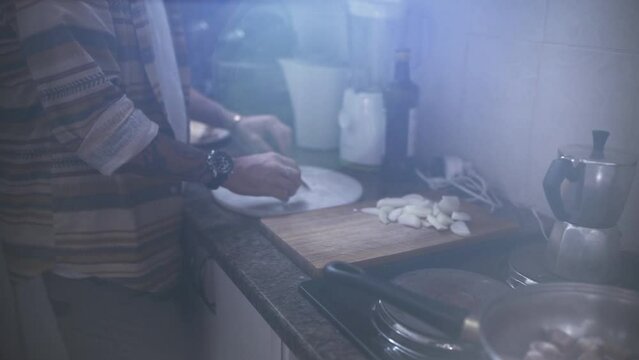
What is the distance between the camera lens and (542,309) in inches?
26.0

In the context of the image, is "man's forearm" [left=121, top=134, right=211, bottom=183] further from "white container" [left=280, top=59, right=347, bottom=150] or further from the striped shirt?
"white container" [left=280, top=59, right=347, bottom=150]

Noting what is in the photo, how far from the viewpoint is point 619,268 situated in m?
0.78

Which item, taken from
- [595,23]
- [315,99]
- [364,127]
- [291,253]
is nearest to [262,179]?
[291,253]

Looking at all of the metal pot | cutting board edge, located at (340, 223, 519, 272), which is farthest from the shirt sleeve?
the metal pot

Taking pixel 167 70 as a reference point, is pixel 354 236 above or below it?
below

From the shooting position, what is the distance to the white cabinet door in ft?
2.67

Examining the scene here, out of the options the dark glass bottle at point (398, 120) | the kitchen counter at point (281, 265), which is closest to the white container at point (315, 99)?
the dark glass bottle at point (398, 120)

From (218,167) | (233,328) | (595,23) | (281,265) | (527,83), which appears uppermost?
(595,23)

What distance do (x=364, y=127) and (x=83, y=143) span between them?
61cm

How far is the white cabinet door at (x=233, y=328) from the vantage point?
813 millimetres

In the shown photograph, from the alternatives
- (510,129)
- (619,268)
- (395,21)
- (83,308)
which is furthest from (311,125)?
(619,268)

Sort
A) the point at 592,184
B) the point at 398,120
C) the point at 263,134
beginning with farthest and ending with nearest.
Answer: the point at 263,134, the point at 398,120, the point at 592,184

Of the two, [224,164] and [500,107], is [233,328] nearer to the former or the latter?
[224,164]

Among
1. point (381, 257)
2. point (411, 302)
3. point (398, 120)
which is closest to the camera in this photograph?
point (411, 302)
